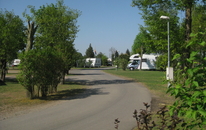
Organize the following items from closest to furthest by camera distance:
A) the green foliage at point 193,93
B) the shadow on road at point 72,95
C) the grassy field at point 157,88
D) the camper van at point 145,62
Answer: the green foliage at point 193,93, the grassy field at point 157,88, the shadow on road at point 72,95, the camper van at point 145,62

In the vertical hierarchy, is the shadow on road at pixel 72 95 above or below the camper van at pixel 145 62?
below

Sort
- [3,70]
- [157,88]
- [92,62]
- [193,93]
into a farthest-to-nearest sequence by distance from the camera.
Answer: [92,62], [3,70], [157,88], [193,93]

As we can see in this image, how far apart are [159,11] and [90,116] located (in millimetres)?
12059

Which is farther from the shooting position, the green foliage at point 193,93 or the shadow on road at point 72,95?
the shadow on road at point 72,95

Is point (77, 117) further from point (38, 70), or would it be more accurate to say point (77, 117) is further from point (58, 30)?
point (58, 30)

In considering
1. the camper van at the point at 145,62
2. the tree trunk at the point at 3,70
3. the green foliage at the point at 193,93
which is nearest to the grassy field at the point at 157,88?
the green foliage at the point at 193,93

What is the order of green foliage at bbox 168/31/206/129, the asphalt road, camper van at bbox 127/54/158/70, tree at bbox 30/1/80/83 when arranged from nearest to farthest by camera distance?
green foliage at bbox 168/31/206/129 < the asphalt road < tree at bbox 30/1/80/83 < camper van at bbox 127/54/158/70

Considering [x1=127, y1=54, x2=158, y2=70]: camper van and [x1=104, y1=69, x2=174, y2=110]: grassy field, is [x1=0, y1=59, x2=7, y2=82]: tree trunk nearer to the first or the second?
[x1=104, y1=69, x2=174, y2=110]: grassy field

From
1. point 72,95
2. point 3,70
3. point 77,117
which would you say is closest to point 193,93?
point 77,117

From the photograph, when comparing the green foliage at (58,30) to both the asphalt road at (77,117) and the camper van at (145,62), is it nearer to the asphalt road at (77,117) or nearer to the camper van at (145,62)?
the asphalt road at (77,117)

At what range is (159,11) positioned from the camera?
1755 centimetres

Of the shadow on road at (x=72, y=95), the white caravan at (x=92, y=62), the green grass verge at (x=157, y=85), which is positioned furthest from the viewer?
the white caravan at (x=92, y=62)

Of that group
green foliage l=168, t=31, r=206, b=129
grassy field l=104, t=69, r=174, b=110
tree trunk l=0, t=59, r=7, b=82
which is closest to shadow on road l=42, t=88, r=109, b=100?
grassy field l=104, t=69, r=174, b=110

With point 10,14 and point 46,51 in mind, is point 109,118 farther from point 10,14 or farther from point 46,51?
point 10,14
